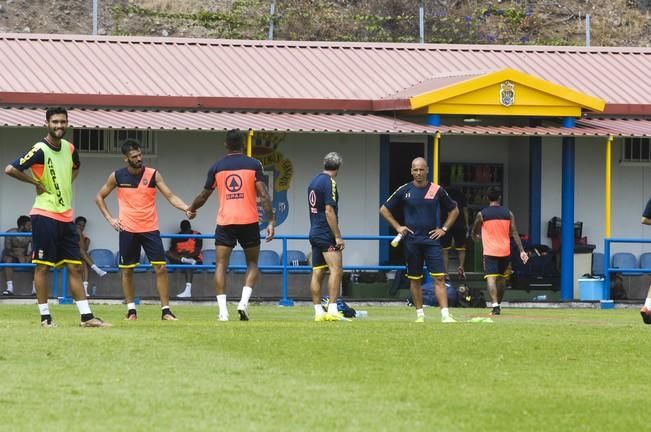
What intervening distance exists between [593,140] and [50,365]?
19511mm

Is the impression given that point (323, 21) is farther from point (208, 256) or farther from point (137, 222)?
point (137, 222)

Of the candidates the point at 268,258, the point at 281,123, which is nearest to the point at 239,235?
the point at 281,123

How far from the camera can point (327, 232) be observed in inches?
693

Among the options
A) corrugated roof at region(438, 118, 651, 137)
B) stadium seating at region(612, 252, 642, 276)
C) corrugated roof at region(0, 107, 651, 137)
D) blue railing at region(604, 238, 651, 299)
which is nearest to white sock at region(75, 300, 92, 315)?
corrugated roof at region(0, 107, 651, 137)

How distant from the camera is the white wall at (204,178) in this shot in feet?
88.4

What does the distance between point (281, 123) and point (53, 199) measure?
1193cm

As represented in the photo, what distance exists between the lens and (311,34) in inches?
1673

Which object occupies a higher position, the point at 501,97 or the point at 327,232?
the point at 501,97

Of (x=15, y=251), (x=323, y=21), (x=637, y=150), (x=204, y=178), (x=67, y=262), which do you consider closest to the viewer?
(x=67, y=262)

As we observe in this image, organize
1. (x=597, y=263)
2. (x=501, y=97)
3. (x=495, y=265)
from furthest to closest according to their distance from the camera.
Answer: (x=597, y=263) → (x=501, y=97) → (x=495, y=265)

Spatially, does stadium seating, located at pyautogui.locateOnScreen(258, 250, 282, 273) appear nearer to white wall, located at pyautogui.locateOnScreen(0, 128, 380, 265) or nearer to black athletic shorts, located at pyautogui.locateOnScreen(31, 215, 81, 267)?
white wall, located at pyautogui.locateOnScreen(0, 128, 380, 265)

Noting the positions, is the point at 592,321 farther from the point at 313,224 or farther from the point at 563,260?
the point at 563,260

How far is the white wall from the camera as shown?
26.9m

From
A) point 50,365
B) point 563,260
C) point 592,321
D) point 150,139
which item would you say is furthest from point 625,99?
point 50,365
